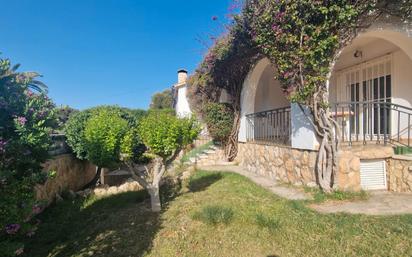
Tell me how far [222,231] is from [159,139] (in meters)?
2.12

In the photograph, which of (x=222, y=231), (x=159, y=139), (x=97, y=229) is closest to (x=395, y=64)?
(x=222, y=231)

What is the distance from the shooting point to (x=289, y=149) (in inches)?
278

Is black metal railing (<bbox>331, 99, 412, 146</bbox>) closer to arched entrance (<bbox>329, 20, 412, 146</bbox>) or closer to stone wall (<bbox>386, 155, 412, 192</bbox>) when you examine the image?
arched entrance (<bbox>329, 20, 412, 146</bbox>)

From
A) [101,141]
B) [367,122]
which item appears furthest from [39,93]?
[367,122]

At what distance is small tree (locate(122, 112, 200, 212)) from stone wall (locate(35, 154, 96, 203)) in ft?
8.27

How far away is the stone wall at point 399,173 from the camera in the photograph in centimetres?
551

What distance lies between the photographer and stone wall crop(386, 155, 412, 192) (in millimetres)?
5508

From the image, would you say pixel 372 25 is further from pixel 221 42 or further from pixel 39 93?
pixel 39 93

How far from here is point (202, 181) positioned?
7.91 metres

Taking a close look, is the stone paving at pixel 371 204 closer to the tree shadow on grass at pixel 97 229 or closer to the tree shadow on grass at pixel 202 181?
the tree shadow on grass at pixel 202 181

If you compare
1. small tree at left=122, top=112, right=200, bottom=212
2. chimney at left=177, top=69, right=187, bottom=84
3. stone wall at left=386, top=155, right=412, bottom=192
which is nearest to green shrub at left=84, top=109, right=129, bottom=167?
small tree at left=122, top=112, right=200, bottom=212

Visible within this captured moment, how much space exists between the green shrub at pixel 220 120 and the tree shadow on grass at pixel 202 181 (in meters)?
2.72

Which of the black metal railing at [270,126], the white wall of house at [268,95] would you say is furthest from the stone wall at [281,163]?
the white wall of house at [268,95]

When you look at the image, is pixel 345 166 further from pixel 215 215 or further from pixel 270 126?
pixel 270 126
